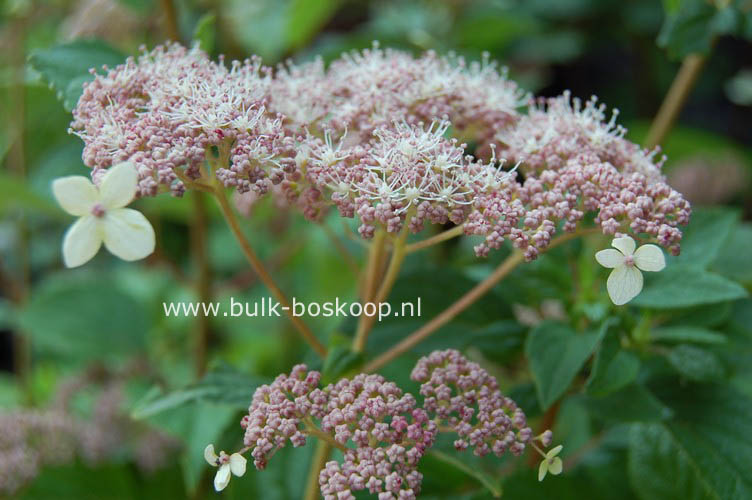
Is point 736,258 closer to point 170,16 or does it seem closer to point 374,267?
point 374,267

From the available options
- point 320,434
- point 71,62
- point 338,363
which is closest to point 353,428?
point 320,434

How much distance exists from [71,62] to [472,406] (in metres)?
0.70

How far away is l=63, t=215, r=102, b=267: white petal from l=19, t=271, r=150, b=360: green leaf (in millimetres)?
965

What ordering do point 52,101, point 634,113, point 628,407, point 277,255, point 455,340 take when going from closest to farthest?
point 628,407, point 455,340, point 52,101, point 277,255, point 634,113

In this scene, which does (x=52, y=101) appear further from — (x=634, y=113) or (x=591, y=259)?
(x=634, y=113)

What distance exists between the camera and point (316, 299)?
1925 mm

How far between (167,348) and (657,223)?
138cm

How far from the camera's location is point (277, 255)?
182 centimetres

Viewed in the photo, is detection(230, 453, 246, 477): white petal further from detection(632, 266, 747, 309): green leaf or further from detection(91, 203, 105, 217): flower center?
detection(632, 266, 747, 309): green leaf

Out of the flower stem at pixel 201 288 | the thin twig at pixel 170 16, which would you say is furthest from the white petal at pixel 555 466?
the thin twig at pixel 170 16

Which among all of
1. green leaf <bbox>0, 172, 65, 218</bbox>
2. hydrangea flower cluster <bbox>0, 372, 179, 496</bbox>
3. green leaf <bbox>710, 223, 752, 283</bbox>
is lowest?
Result: hydrangea flower cluster <bbox>0, 372, 179, 496</bbox>

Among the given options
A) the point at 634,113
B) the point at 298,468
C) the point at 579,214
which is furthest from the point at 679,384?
the point at 634,113

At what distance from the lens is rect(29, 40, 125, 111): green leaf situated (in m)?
0.93

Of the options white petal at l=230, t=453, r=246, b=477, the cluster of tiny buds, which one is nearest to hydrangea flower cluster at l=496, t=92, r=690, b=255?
the cluster of tiny buds
